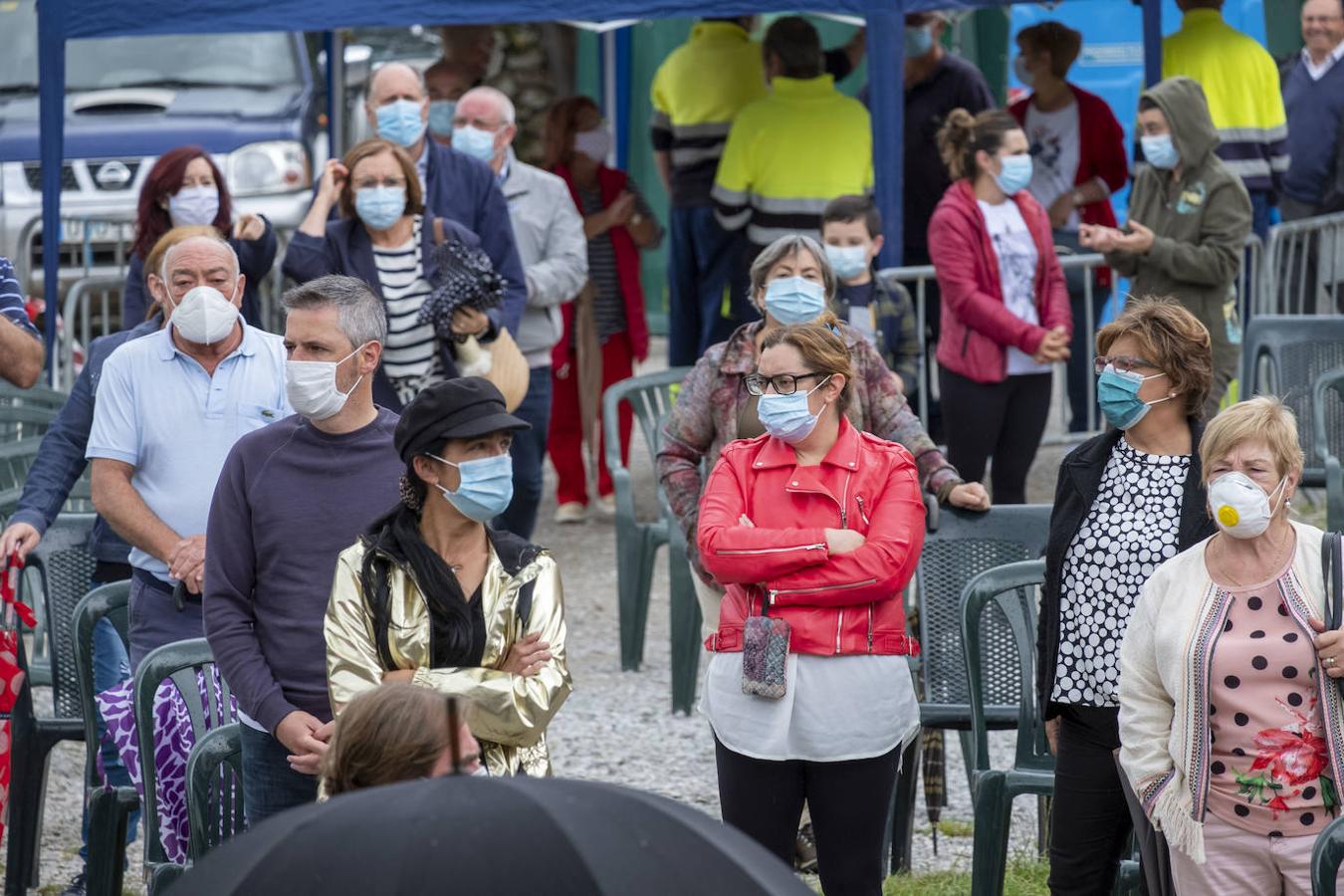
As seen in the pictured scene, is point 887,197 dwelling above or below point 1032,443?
above

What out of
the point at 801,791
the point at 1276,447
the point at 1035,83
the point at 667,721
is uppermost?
the point at 1035,83

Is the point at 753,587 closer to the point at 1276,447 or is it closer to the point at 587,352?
the point at 1276,447

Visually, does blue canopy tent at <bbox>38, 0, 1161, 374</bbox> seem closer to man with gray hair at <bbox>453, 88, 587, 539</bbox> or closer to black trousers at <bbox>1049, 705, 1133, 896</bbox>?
man with gray hair at <bbox>453, 88, 587, 539</bbox>

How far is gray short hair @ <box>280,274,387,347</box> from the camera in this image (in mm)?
4812

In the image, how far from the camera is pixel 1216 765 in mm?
4164

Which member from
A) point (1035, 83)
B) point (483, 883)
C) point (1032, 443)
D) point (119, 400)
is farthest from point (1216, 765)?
point (1035, 83)

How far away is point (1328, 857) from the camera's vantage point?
3932 millimetres

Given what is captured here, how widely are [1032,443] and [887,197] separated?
1.22m

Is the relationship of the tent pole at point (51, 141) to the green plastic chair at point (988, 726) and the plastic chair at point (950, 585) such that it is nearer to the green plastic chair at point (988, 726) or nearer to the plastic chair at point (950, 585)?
the plastic chair at point (950, 585)

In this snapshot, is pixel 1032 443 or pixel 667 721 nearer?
pixel 667 721

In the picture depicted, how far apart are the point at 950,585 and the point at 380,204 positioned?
225 cm

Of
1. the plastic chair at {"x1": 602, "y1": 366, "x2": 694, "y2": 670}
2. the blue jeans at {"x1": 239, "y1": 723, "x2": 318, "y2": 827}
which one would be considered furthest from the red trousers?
the blue jeans at {"x1": 239, "y1": 723, "x2": 318, "y2": 827}

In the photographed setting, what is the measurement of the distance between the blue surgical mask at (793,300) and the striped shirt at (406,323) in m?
1.54

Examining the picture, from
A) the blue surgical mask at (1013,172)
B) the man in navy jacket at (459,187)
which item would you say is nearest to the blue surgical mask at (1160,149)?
the blue surgical mask at (1013,172)
